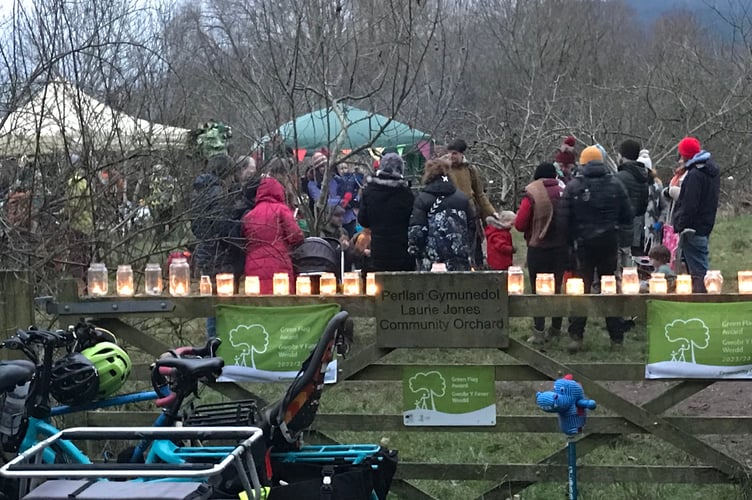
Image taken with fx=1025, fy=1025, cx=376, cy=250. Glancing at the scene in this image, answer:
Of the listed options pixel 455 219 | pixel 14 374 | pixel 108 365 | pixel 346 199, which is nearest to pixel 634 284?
pixel 108 365

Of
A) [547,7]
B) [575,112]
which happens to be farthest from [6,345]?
[547,7]

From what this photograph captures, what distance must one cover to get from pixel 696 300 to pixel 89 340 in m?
3.20

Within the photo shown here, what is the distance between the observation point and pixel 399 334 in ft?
18.5

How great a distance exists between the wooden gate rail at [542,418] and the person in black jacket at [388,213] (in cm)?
361

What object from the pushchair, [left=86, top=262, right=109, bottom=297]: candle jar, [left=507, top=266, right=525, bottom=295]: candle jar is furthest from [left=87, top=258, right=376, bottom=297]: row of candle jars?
the pushchair

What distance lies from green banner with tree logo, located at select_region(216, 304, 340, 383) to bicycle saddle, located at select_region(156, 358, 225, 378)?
1207 mm

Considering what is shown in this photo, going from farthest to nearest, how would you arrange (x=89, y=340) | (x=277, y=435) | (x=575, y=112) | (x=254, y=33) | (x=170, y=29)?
1. (x=575, y=112)
2. (x=170, y=29)
3. (x=254, y=33)
4. (x=89, y=340)
5. (x=277, y=435)

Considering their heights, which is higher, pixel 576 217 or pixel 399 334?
pixel 576 217

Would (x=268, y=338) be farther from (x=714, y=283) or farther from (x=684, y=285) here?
(x=714, y=283)

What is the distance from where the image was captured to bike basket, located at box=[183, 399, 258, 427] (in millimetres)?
4574

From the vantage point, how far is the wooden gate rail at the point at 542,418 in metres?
5.58

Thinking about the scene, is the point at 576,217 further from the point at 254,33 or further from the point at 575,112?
the point at 575,112

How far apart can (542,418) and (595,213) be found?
399 centimetres

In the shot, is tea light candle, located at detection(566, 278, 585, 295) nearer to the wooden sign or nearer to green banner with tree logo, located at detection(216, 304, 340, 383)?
the wooden sign
